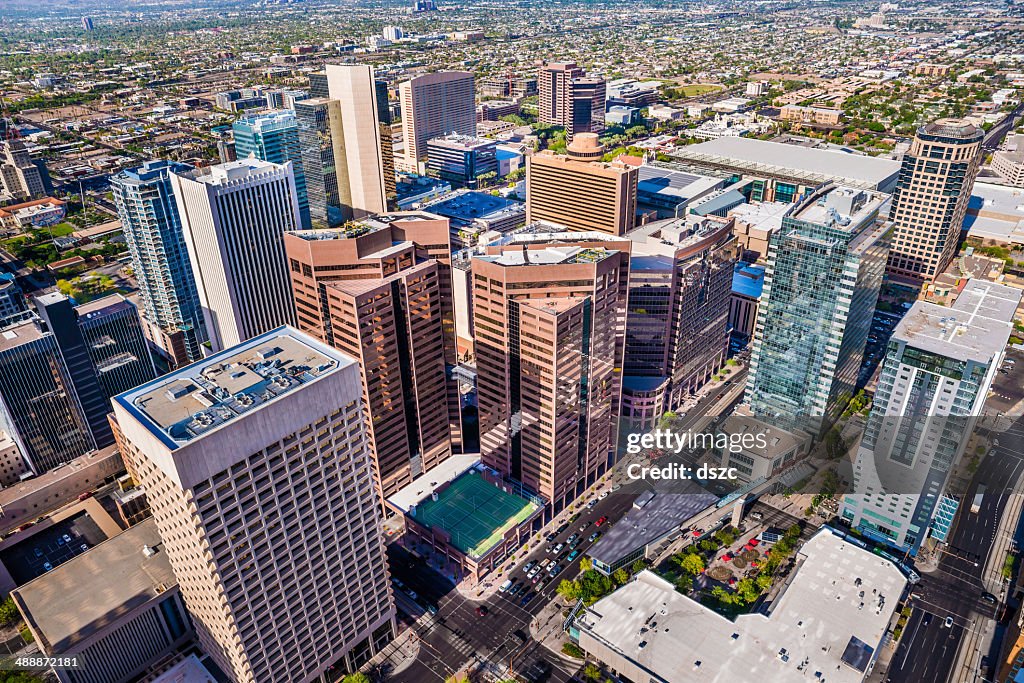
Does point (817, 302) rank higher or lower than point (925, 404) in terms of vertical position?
higher

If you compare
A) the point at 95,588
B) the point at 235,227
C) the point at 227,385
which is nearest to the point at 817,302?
the point at 227,385

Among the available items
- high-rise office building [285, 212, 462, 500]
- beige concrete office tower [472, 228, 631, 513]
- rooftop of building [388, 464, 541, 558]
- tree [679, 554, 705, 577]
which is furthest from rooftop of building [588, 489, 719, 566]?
high-rise office building [285, 212, 462, 500]

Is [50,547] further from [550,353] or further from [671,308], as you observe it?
[671,308]

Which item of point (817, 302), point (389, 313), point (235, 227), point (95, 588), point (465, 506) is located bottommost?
point (465, 506)

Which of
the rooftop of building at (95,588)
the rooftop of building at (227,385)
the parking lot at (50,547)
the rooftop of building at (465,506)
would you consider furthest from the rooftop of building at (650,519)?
the parking lot at (50,547)

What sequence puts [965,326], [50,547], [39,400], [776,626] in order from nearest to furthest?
1. [776,626]
2. [965,326]
3. [50,547]
4. [39,400]

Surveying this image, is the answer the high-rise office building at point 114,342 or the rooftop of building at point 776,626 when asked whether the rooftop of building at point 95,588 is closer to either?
the high-rise office building at point 114,342

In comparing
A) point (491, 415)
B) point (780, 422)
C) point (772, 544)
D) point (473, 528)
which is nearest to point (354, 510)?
point (473, 528)
